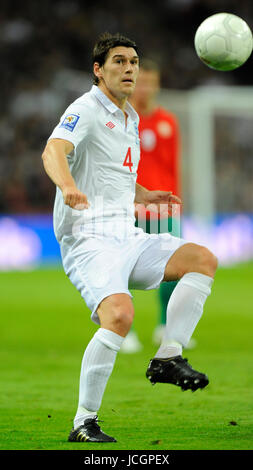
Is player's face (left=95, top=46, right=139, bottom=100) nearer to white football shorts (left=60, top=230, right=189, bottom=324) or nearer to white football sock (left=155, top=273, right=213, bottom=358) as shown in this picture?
white football shorts (left=60, top=230, right=189, bottom=324)

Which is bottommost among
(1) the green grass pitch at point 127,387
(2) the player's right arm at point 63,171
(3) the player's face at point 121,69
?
(1) the green grass pitch at point 127,387

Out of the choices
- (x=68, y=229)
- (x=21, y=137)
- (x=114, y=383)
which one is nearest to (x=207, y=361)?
(x=114, y=383)

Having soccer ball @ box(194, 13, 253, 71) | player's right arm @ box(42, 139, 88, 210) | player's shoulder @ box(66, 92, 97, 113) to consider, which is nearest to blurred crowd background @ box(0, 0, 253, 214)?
soccer ball @ box(194, 13, 253, 71)

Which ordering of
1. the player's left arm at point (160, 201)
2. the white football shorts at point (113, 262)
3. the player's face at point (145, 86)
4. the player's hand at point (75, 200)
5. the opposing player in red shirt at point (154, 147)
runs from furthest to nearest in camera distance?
1. the opposing player in red shirt at point (154, 147)
2. the player's face at point (145, 86)
3. the player's left arm at point (160, 201)
4. the white football shorts at point (113, 262)
5. the player's hand at point (75, 200)

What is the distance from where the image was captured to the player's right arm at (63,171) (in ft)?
12.5

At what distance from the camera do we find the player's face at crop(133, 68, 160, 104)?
24.0 ft

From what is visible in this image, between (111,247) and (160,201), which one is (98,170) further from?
(160,201)

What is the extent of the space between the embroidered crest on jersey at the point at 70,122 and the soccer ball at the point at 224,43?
1.07m

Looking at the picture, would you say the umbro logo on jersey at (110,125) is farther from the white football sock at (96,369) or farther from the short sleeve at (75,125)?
the white football sock at (96,369)

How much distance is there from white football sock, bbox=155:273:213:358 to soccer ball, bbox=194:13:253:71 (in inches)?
52.7

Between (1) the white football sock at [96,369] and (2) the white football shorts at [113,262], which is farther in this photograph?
(2) the white football shorts at [113,262]

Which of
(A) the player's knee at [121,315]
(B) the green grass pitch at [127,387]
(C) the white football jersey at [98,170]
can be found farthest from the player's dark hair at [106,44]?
(B) the green grass pitch at [127,387]

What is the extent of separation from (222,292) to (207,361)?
19.5 ft

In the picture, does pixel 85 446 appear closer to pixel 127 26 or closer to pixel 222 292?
pixel 222 292
